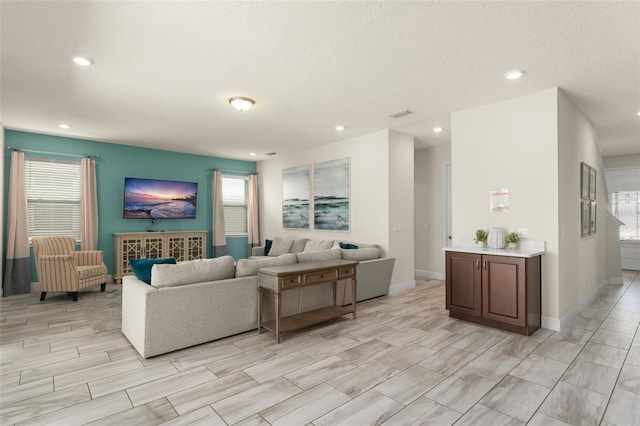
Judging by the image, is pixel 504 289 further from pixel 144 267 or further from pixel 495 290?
pixel 144 267

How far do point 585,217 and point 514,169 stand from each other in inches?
60.6

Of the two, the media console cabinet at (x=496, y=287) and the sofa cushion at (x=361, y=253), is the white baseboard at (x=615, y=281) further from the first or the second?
the sofa cushion at (x=361, y=253)

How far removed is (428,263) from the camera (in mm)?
6820

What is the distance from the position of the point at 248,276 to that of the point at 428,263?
172 inches

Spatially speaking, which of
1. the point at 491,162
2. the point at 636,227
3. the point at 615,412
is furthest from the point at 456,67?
the point at 636,227

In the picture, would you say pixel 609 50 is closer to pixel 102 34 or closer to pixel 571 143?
pixel 571 143

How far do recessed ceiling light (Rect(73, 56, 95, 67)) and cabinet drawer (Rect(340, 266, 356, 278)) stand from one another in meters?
3.28

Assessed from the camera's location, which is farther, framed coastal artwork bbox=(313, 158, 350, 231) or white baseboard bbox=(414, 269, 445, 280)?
white baseboard bbox=(414, 269, 445, 280)

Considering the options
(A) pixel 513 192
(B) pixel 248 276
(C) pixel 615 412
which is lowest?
(C) pixel 615 412

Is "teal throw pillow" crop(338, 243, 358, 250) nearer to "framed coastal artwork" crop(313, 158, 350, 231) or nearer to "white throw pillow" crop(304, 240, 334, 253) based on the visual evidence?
"white throw pillow" crop(304, 240, 334, 253)

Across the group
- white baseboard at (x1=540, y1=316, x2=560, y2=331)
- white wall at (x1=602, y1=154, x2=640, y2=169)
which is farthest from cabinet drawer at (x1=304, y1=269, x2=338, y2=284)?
white wall at (x1=602, y1=154, x2=640, y2=169)

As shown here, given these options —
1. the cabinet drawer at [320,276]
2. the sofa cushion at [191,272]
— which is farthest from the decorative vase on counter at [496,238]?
the sofa cushion at [191,272]

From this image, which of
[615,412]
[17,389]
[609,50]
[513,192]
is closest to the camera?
[615,412]

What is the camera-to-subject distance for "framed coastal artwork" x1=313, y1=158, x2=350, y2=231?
6133 millimetres
